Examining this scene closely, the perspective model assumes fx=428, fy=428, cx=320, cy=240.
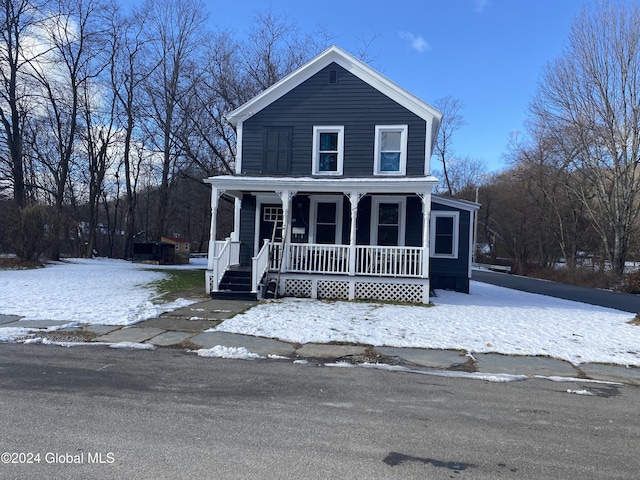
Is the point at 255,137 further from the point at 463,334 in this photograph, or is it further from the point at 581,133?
the point at 581,133

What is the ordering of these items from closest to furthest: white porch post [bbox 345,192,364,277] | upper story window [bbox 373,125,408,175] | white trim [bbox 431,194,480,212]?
white porch post [bbox 345,192,364,277], upper story window [bbox 373,125,408,175], white trim [bbox 431,194,480,212]

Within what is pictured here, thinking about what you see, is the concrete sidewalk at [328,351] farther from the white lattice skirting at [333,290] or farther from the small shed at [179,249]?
the small shed at [179,249]

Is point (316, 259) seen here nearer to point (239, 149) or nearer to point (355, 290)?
point (355, 290)

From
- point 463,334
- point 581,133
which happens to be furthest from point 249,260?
point 581,133

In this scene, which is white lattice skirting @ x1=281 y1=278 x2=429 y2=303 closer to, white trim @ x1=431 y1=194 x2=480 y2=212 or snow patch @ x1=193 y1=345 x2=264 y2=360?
white trim @ x1=431 y1=194 x2=480 y2=212

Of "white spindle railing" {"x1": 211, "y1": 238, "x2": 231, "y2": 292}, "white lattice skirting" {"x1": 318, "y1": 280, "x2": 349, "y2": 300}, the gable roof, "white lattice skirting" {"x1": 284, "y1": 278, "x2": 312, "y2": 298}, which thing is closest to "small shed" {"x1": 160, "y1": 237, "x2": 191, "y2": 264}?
the gable roof

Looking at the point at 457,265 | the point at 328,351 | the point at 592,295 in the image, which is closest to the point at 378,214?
the point at 457,265

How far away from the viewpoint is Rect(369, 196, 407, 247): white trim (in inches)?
552

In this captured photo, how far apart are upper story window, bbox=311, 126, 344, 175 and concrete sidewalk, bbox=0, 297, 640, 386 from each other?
23.6 ft

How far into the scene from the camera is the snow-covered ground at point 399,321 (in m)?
7.34

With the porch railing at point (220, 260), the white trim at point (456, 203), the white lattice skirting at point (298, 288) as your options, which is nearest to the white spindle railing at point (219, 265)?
the porch railing at point (220, 260)

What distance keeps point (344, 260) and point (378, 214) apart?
237cm

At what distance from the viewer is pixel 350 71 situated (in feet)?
46.0

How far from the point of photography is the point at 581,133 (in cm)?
2656
